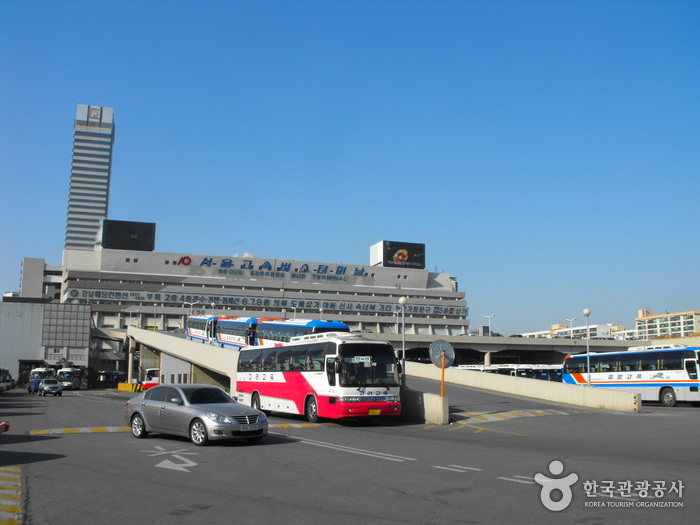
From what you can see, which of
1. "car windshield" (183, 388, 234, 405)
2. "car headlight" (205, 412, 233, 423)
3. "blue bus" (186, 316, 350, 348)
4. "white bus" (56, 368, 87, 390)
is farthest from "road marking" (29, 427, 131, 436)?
"white bus" (56, 368, 87, 390)

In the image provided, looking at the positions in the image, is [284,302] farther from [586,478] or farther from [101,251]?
[586,478]

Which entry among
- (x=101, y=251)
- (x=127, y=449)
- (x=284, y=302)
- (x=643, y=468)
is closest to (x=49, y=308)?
(x=101, y=251)

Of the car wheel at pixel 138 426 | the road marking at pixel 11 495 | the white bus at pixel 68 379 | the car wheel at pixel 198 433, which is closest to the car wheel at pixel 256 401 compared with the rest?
the car wheel at pixel 138 426

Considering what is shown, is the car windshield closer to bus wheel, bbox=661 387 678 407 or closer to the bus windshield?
the bus windshield

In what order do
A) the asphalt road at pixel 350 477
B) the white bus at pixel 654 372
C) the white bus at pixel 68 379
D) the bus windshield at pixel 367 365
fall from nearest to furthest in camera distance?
the asphalt road at pixel 350 477, the bus windshield at pixel 367 365, the white bus at pixel 654 372, the white bus at pixel 68 379

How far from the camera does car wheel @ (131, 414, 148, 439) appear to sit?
16766 mm

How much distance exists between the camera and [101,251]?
13462 cm

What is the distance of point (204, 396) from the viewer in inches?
630

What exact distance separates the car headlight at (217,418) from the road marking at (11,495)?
414 centimetres

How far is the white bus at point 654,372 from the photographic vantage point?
3394 cm

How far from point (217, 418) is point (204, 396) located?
122cm

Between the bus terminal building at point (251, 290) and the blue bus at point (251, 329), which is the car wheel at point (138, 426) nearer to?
the blue bus at point (251, 329)

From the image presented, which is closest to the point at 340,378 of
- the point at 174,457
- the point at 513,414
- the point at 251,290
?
the point at 513,414

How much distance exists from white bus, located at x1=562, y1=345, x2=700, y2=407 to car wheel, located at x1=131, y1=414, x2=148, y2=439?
2516 centimetres
